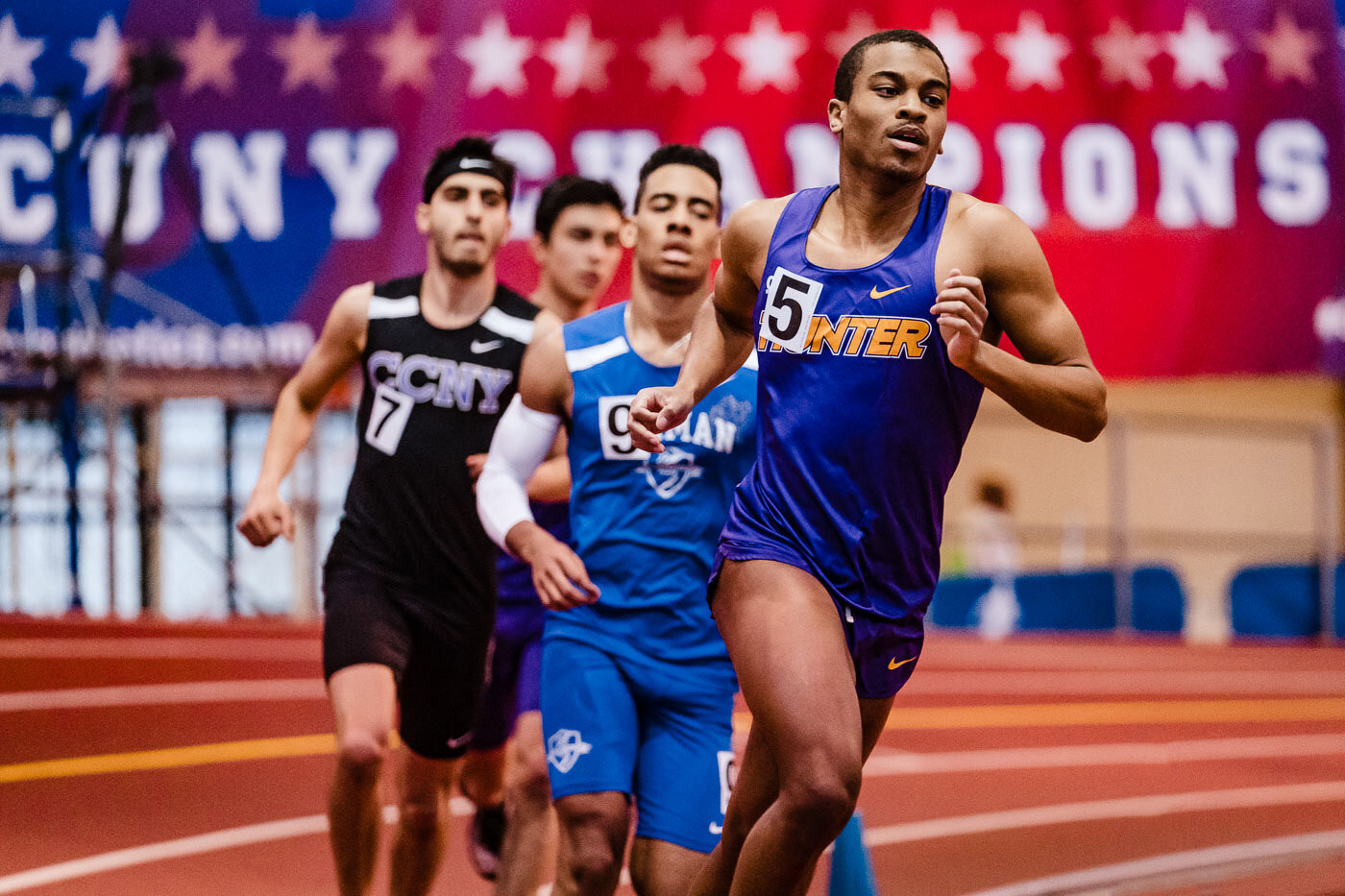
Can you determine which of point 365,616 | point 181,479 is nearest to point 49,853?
point 365,616

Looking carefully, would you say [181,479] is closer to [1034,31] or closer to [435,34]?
[435,34]

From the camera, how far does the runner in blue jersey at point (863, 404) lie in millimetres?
2936

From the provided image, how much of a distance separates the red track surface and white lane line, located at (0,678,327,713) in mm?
40

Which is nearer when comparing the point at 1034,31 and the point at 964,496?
the point at 1034,31

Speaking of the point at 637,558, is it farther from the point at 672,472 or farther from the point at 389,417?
the point at 389,417

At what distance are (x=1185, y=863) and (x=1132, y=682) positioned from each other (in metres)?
5.42

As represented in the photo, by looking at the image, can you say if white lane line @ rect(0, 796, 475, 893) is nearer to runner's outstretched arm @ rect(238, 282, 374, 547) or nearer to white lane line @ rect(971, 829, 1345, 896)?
runner's outstretched arm @ rect(238, 282, 374, 547)

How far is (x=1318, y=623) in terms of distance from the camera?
1307cm

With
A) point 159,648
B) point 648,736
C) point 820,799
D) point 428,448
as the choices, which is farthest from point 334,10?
point 820,799

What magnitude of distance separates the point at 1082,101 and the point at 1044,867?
26.7 ft

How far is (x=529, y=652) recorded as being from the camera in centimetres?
487

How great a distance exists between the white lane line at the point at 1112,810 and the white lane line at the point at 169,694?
495cm

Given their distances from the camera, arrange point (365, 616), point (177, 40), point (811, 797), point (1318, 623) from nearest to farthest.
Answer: point (811, 797) < point (365, 616) < point (177, 40) < point (1318, 623)

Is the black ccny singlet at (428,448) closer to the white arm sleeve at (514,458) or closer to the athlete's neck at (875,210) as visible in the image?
the white arm sleeve at (514,458)
